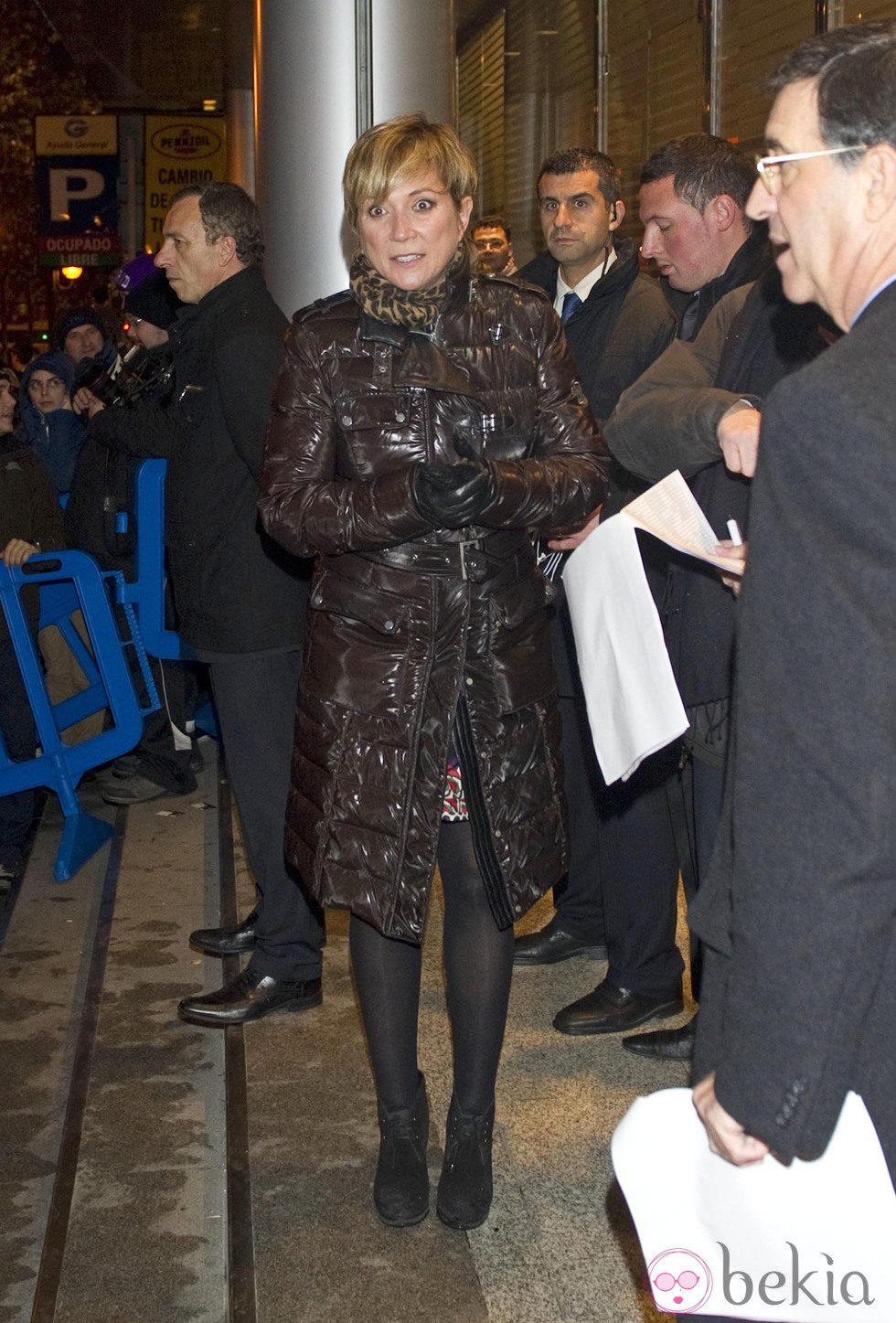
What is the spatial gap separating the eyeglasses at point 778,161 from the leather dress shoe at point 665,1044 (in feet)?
8.42

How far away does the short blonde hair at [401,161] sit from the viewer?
2.81 meters

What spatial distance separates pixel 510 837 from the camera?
9.33 feet

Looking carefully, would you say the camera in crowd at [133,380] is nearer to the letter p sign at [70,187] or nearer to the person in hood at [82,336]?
the person in hood at [82,336]

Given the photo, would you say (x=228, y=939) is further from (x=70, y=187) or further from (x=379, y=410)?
(x=70, y=187)

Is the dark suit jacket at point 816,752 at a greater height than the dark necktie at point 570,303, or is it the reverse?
the dark necktie at point 570,303

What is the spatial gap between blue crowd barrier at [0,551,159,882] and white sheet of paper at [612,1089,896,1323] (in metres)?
4.23

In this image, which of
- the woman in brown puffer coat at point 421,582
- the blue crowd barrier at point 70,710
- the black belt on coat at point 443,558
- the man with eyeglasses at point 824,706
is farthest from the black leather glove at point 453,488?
the blue crowd barrier at point 70,710

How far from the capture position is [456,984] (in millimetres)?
2951

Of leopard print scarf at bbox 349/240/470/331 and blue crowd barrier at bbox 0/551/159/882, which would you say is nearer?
leopard print scarf at bbox 349/240/470/331

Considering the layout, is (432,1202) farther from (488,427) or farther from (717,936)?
(717,936)

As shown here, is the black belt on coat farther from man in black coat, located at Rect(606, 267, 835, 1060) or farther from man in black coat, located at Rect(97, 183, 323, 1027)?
man in black coat, located at Rect(97, 183, 323, 1027)

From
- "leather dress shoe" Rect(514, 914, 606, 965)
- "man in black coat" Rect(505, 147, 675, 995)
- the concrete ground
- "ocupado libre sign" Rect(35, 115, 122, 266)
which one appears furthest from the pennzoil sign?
"leather dress shoe" Rect(514, 914, 606, 965)

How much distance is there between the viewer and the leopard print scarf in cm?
278

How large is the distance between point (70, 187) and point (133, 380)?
1422cm
